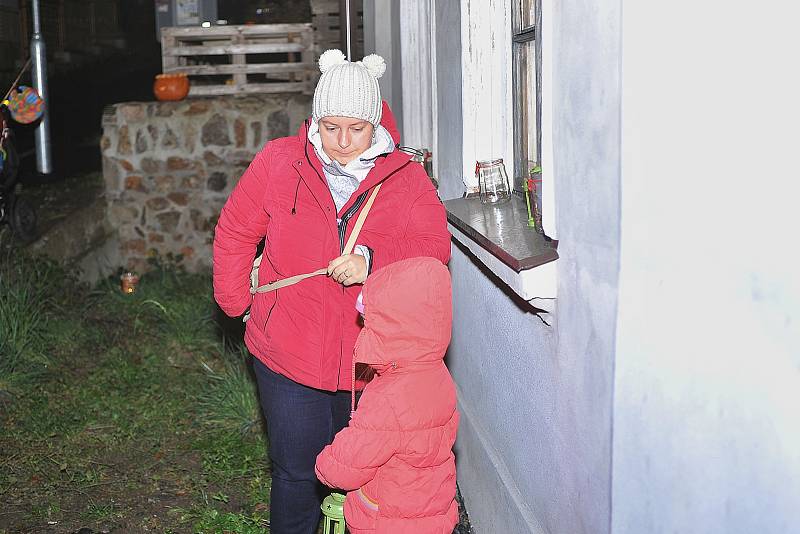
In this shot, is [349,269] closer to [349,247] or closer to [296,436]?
[349,247]

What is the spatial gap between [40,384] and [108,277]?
9.53ft

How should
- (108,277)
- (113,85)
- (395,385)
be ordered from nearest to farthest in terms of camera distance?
(395,385)
(108,277)
(113,85)

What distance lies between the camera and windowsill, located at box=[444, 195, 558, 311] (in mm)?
2373

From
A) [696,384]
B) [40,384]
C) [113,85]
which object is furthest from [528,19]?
[113,85]

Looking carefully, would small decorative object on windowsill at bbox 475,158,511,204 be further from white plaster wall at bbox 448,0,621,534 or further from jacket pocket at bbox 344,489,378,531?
jacket pocket at bbox 344,489,378,531

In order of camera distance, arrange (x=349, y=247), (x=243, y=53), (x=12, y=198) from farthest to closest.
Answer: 1. (x=243, y=53)
2. (x=12, y=198)
3. (x=349, y=247)

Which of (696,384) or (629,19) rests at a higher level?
(629,19)

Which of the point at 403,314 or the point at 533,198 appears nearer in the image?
the point at 403,314

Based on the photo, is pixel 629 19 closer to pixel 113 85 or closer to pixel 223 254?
pixel 223 254

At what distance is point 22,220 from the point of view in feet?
26.9

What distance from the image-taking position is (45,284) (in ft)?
24.5

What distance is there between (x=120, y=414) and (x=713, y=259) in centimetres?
460

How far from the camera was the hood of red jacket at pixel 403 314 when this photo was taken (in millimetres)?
2430

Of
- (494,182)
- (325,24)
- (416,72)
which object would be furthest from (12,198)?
(494,182)
